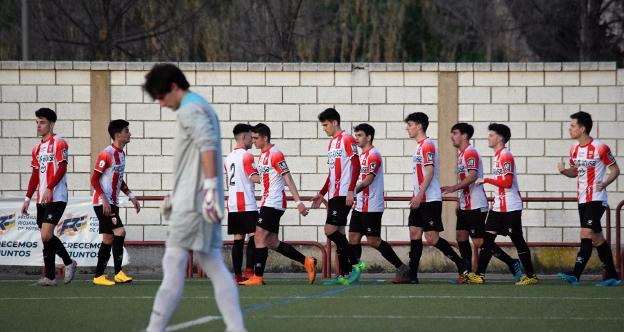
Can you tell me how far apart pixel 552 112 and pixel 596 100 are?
706 millimetres

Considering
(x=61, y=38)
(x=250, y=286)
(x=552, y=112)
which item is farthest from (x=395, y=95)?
(x=61, y=38)

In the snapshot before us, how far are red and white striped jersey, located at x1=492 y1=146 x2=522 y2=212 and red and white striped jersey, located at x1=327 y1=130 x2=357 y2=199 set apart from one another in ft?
5.84

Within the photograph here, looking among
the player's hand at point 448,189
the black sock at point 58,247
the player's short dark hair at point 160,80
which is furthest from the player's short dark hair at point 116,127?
the player's short dark hair at point 160,80

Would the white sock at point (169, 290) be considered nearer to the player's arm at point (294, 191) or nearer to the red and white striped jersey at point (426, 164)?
the player's arm at point (294, 191)

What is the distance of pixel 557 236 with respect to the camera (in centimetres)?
1923

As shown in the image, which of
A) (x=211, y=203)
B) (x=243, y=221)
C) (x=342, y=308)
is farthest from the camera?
(x=243, y=221)

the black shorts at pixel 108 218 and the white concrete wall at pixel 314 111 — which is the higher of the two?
the white concrete wall at pixel 314 111

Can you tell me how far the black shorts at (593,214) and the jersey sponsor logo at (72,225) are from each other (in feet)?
23.7

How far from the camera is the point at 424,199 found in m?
15.0

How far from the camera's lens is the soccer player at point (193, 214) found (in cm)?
824

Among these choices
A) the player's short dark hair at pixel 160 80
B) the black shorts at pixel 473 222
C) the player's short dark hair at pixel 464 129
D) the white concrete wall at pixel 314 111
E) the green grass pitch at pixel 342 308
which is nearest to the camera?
the player's short dark hair at pixel 160 80

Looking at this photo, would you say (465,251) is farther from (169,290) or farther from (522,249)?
(169,290)

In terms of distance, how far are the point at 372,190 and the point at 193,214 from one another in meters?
7.04

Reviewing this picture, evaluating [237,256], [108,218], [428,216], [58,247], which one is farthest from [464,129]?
[58,247]
